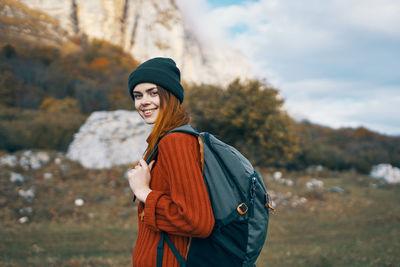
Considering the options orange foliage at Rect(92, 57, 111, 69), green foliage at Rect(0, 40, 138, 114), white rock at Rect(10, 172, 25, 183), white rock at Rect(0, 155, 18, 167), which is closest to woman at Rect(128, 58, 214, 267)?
white rock at Rect(10, 172, 25, 183)

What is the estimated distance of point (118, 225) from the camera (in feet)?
29.2

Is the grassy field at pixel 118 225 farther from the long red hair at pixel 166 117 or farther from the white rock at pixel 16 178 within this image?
the long red hair at pixel 166 117

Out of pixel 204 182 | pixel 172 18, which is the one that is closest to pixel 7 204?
pixel 204 182

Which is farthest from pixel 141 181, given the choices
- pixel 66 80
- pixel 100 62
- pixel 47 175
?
pixel 100 62

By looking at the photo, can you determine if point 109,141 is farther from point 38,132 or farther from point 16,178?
point 16,178

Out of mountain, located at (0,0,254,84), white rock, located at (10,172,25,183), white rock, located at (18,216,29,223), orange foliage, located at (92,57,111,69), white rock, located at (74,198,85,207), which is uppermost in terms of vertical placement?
mountain, located at (0,0,254,84)

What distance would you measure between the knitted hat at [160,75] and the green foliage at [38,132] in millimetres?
15407

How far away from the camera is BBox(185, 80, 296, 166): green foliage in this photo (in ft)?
51.3

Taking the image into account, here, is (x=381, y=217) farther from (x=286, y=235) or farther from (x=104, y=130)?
(x=104, y=130)

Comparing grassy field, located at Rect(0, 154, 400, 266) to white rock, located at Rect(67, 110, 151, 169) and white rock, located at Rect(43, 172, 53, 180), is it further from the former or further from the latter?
white rock, located at Rect(67, 110, 151, 169)

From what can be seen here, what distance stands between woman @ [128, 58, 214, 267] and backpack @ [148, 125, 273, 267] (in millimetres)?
47

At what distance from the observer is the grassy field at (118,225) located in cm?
571

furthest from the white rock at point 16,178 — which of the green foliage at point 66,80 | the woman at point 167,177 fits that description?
the woman at point 167,177

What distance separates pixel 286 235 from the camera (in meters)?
8.43
